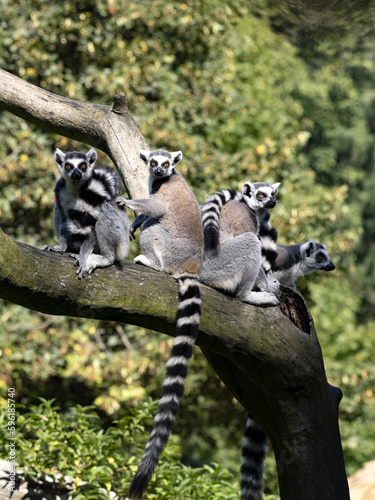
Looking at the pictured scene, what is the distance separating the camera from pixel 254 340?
3324mm

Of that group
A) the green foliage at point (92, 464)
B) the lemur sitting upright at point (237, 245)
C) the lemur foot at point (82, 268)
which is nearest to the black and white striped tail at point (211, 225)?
the lemur sitting upright at point (237, 245)

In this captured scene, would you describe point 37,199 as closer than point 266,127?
Yes

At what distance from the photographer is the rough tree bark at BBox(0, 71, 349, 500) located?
2.95m

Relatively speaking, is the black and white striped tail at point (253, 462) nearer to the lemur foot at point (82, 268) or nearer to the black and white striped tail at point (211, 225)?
the black and white striped tail at point (211, 225)

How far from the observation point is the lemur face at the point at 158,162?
402 cm

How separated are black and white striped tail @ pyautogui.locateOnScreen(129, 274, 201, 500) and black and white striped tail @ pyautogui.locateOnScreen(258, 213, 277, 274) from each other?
3.25 feet

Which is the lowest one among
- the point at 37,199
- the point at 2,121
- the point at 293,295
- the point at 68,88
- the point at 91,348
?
the point at 91,348

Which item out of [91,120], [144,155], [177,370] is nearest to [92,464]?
[177,370]

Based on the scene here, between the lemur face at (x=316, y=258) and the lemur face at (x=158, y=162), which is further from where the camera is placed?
the lemur face at (x=316, y=258)

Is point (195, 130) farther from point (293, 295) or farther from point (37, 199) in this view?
point (293, 295)

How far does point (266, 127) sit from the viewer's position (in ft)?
41.1

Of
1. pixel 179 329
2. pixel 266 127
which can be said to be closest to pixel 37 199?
pixel 179 329

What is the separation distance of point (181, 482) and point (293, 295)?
171 centimetres

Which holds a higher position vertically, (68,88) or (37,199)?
(68,88)
